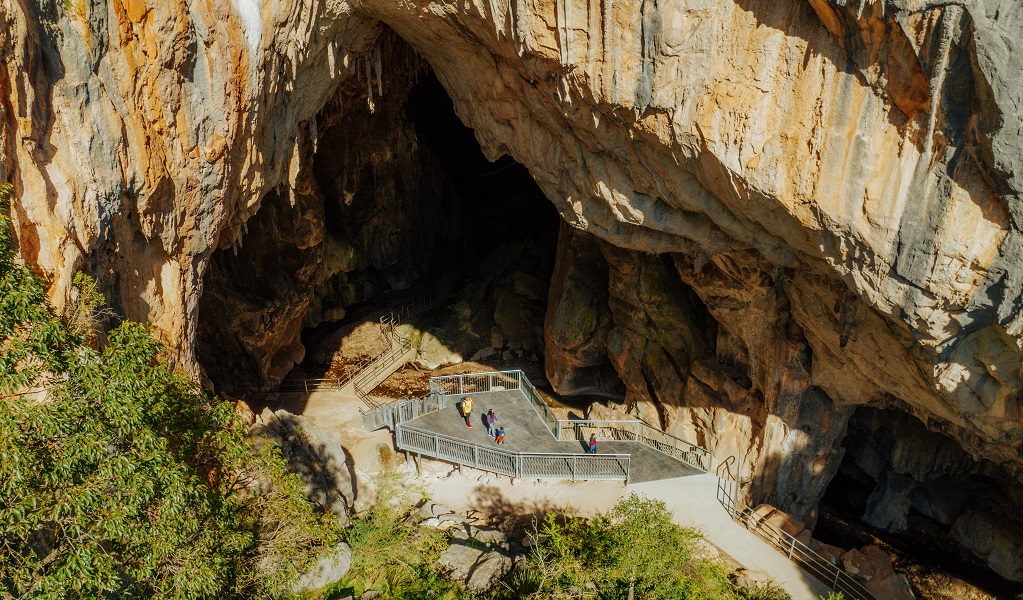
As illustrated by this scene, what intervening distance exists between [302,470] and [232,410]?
7.35 metres

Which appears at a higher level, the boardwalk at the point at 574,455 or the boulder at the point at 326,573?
the boardwalk at the point at 574,455

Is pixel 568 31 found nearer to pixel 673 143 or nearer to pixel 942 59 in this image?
pixel 673 143

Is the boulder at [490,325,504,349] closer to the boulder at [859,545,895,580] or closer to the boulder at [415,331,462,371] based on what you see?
the boulder at [415,331,462,371]

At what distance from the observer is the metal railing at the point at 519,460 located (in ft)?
61.2

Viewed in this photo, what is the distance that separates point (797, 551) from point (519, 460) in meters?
7.48

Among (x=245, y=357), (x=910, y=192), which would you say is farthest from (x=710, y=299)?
(x=245, y=357)

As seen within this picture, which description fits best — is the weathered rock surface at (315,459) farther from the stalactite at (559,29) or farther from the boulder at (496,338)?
the boulder at (496,338)

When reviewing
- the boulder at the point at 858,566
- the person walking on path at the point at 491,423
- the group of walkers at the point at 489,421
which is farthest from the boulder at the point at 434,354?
the boulder at the point at 858,566

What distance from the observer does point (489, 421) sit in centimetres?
2022

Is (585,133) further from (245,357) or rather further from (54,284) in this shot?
(245,357)

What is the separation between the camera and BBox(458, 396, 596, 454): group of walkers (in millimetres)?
19452

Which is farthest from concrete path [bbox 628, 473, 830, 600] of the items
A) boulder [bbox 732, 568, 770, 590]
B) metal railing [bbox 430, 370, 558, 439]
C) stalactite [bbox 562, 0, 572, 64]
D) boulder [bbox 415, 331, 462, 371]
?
boulder [bbox 415, 331, 462, 371]

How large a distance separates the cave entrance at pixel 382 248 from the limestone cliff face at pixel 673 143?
15.2 feet

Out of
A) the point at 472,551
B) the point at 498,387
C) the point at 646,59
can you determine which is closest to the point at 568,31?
the point at 646,59
